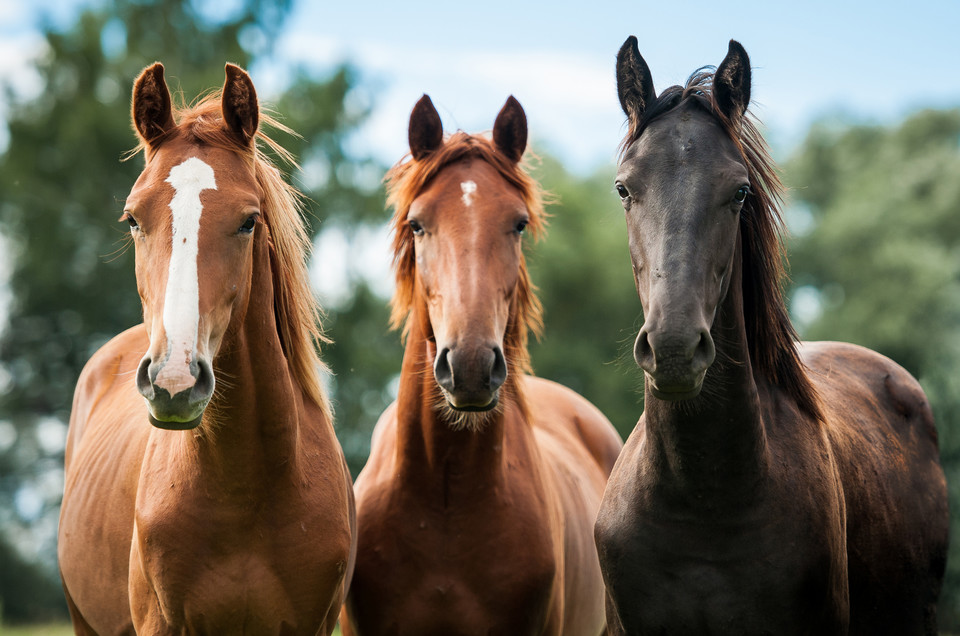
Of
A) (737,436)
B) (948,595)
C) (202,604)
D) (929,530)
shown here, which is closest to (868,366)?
(929,530)

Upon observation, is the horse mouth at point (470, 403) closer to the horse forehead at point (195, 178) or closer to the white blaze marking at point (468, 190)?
the white blaze marking at point (468, 190)

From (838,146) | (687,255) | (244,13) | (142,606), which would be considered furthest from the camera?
(838,146)

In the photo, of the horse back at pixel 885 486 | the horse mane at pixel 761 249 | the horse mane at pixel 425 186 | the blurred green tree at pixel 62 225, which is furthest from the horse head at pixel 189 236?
the blurred green tree at pixel 62 225

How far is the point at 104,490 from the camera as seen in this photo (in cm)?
436

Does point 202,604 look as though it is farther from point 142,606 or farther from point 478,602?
point 478,602

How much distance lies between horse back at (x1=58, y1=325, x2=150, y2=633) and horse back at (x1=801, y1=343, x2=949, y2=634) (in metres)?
3.09

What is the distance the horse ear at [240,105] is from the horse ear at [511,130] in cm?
134

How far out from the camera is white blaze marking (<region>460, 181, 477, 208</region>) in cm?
396

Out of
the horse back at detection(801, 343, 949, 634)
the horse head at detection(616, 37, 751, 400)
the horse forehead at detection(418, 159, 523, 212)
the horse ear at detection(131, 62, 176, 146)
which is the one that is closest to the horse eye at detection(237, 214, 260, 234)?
the horse ear at detection(131, 62, 176, 146)

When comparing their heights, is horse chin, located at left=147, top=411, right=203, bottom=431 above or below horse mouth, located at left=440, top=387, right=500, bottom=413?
above

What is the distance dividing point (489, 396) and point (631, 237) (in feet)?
2.72

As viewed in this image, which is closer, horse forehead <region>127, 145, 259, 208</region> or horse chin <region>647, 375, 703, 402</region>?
horse chin <region>647, 375, 703, 402</region>

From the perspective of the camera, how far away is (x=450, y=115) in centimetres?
465

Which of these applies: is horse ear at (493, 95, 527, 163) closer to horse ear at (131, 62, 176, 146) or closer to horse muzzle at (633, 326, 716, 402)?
horse ear at (131, 62, 176, 146)
